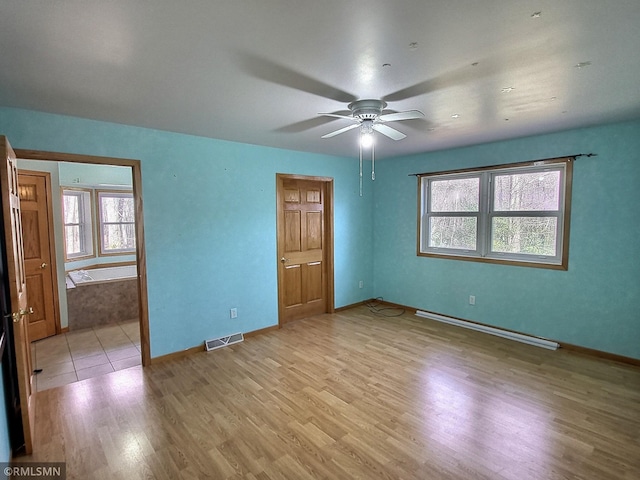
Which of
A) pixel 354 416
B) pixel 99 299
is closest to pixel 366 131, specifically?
pixel 354 416

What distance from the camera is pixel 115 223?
19.1 ft

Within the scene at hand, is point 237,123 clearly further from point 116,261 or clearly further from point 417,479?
point 116,261

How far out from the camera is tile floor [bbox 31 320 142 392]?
3266mm

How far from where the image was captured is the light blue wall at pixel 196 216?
3.05m

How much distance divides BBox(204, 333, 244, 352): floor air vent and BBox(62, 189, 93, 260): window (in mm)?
3091

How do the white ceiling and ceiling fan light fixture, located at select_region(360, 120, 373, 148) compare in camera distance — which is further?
ceiling fan light fixture, located at select_region(360, 120, 373, 148)

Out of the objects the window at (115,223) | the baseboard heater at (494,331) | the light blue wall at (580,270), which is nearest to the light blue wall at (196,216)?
the baseboard heater at (494,331)

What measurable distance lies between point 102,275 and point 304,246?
3.30m

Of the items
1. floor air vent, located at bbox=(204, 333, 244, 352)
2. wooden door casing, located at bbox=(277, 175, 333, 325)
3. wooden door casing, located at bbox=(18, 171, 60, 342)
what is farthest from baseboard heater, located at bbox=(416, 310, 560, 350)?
wooden door casing, located at bbox=(18, 171, 60, 342)

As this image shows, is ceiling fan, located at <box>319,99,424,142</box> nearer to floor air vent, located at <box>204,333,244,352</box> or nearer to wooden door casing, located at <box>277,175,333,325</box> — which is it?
wooden door casing, located at <box>277,175,333,325</box>

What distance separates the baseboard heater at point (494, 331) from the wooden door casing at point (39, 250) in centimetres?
507

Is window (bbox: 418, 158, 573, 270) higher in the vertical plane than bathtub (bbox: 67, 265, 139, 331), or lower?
higher

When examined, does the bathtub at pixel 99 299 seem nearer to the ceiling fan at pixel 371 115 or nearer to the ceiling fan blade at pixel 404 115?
the ceiling fan at pixel 371 115

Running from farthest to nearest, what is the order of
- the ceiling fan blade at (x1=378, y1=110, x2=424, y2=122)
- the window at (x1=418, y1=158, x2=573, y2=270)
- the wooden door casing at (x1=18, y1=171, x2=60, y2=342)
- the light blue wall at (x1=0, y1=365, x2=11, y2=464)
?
1. the wooden door casing at (x1=18, y1=171, x2=60, y2=342)
2. the window at (x1=418, y1=158, x2=573, y2=270)
3. the ceiling fan blade at (x1=378, y1=110, x2=424, y2=122)
4. the light blue wall at (x1=0, y1=365, x2=11, y2=464)
